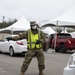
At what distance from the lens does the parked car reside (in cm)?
2184

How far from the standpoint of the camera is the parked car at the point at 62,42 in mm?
21844

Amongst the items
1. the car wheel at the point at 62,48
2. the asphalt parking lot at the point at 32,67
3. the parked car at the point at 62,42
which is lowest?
the asphalt parking lot at the point at 32,67

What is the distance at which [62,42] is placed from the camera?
883 inches

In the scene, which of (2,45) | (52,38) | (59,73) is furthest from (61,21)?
(59,73)

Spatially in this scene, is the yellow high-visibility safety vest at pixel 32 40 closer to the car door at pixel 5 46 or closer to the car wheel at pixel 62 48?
the car door at pixel 5 46

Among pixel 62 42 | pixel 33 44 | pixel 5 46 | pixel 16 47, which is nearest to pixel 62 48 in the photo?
pixel 62 42

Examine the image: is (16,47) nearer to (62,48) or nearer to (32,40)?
(62,48)

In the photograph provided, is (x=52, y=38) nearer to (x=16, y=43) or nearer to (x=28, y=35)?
(x=16, y=43)

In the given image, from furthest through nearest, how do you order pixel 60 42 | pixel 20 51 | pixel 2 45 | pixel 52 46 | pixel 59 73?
pixel 52 46, pixel 60 42, pixel 2 45, pixel 20 51, pixel 59 73

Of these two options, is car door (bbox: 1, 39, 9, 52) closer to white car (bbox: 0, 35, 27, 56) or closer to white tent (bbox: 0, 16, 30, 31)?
white car (bbox: 0, 35, 27, 56)

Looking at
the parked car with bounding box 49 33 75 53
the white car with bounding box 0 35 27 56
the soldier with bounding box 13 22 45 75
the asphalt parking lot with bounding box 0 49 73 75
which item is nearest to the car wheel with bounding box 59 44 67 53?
the parked car with bounding box 49 33 75 53

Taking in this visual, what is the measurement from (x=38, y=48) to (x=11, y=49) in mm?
9254

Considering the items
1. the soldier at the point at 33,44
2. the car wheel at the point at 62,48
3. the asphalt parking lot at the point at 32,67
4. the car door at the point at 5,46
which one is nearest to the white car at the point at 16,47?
the car door at the point at 5,46

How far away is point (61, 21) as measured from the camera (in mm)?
24797
